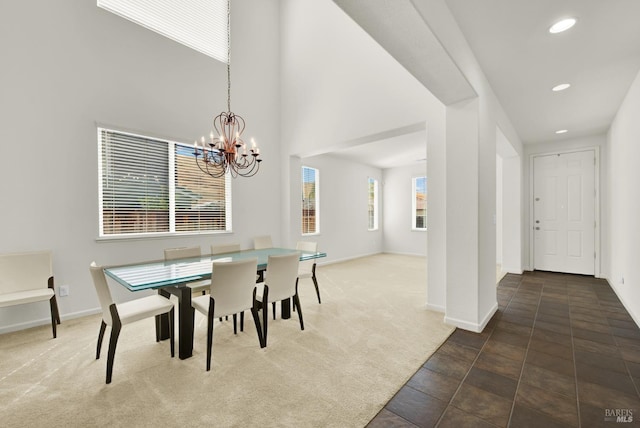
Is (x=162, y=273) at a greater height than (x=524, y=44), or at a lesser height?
lesser

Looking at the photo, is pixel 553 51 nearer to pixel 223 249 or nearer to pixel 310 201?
pixel 223 249

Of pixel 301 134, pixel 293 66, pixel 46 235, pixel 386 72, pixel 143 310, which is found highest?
pixel 293 66

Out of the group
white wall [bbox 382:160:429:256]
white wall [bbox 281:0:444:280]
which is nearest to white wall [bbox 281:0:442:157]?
white wall [bbox 281:0:444:280]

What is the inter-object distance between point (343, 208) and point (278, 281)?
446 cm

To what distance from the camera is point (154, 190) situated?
12.4 feet

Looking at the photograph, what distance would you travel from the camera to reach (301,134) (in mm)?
4832

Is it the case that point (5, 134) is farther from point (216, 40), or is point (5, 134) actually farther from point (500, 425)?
point (500, 425)

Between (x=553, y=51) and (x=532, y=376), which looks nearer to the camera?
(x=532, y=376)

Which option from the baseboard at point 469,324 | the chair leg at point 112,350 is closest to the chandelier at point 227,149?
the chair leg at point 112,350

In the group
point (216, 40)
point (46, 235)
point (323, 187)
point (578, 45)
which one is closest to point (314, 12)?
point (216, 40)

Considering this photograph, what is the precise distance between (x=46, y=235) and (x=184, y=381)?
8.13 feet

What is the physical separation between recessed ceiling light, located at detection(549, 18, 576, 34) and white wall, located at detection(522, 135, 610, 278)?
13.1 ft

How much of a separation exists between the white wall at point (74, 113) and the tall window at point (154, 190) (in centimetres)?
14

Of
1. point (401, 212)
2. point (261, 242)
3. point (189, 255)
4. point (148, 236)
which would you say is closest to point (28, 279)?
point (148, 236)
